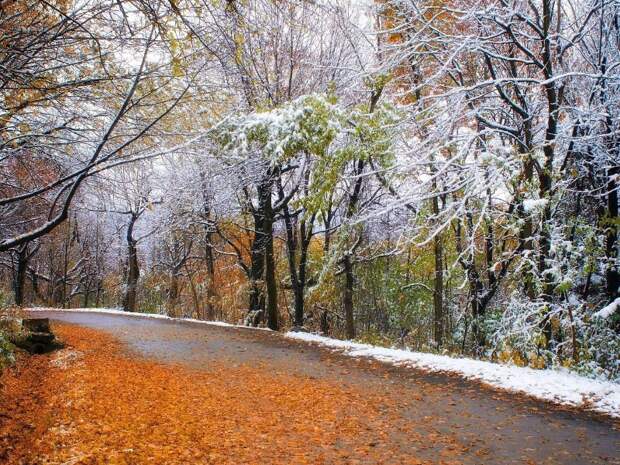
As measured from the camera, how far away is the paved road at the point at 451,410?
172 inches

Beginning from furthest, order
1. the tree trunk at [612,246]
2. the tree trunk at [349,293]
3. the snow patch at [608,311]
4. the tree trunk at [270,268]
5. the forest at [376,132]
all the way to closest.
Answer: the tree trunk at [270,268]
the tree trunk at [349,293]
the tree trunk at [612,246]
the snow patch at [608,311]
the forest at [376,132]

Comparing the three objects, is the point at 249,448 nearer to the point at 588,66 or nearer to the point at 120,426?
the point at 120,426

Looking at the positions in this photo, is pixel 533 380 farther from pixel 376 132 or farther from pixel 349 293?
pixel 349 293

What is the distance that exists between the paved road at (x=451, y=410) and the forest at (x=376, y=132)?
1.65m

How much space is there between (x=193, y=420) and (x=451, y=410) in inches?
120

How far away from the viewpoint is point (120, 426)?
5172mm

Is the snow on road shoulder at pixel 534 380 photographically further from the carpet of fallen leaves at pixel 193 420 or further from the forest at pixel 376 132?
the carpet of fallen leaves at pixel 193 420

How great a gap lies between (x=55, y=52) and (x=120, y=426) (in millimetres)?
4112

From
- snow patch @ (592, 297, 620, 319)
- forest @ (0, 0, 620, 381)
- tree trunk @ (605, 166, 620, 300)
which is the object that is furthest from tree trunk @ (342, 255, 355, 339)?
snow patch @ (592, 297, 620, 319)

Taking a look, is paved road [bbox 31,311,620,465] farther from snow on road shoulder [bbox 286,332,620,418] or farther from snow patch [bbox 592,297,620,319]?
snow patch [bbox 592,297,620,319]

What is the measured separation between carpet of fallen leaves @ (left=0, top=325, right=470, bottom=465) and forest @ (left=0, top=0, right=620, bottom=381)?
140 centimetres

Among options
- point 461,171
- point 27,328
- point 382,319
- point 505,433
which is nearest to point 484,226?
point 461,171

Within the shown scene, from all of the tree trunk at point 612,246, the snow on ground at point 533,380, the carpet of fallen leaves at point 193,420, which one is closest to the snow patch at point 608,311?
the snow on ground at point 533,380

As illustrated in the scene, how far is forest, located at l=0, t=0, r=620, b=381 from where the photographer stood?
5211 mm
